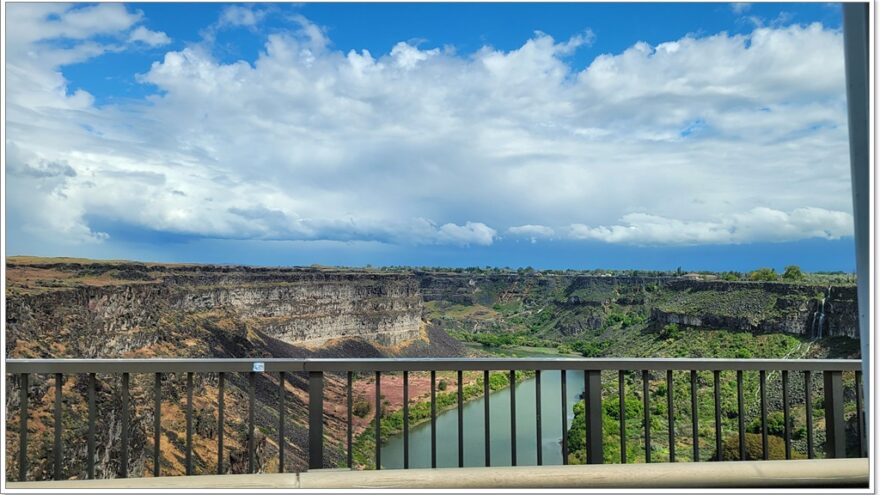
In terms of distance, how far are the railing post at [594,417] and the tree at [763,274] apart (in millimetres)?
36715

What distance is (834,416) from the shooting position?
2727mm

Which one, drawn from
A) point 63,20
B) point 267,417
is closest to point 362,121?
point 267,417

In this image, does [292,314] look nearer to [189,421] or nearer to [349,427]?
[189,421]

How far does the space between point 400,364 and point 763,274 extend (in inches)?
1588

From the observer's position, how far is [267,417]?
1389 inches

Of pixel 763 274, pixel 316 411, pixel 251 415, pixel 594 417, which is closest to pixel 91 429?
pixel 251 415

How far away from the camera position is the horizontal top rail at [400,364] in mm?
2459

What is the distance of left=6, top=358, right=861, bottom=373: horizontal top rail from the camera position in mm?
2459

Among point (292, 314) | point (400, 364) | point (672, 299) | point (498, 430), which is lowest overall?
point (498, 430)

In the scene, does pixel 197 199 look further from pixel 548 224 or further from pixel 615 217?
pixel 615 217

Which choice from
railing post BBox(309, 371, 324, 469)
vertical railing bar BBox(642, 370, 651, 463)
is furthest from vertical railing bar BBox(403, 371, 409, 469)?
vertical railing bar BBox(642, 370, 651, 463)

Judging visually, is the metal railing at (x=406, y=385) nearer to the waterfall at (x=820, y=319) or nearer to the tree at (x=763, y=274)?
the waterfall at (x=820, y=319)

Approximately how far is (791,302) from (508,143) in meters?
27.3

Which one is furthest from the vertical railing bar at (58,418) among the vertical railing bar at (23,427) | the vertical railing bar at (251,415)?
the vertical railing bar at (251,415)
